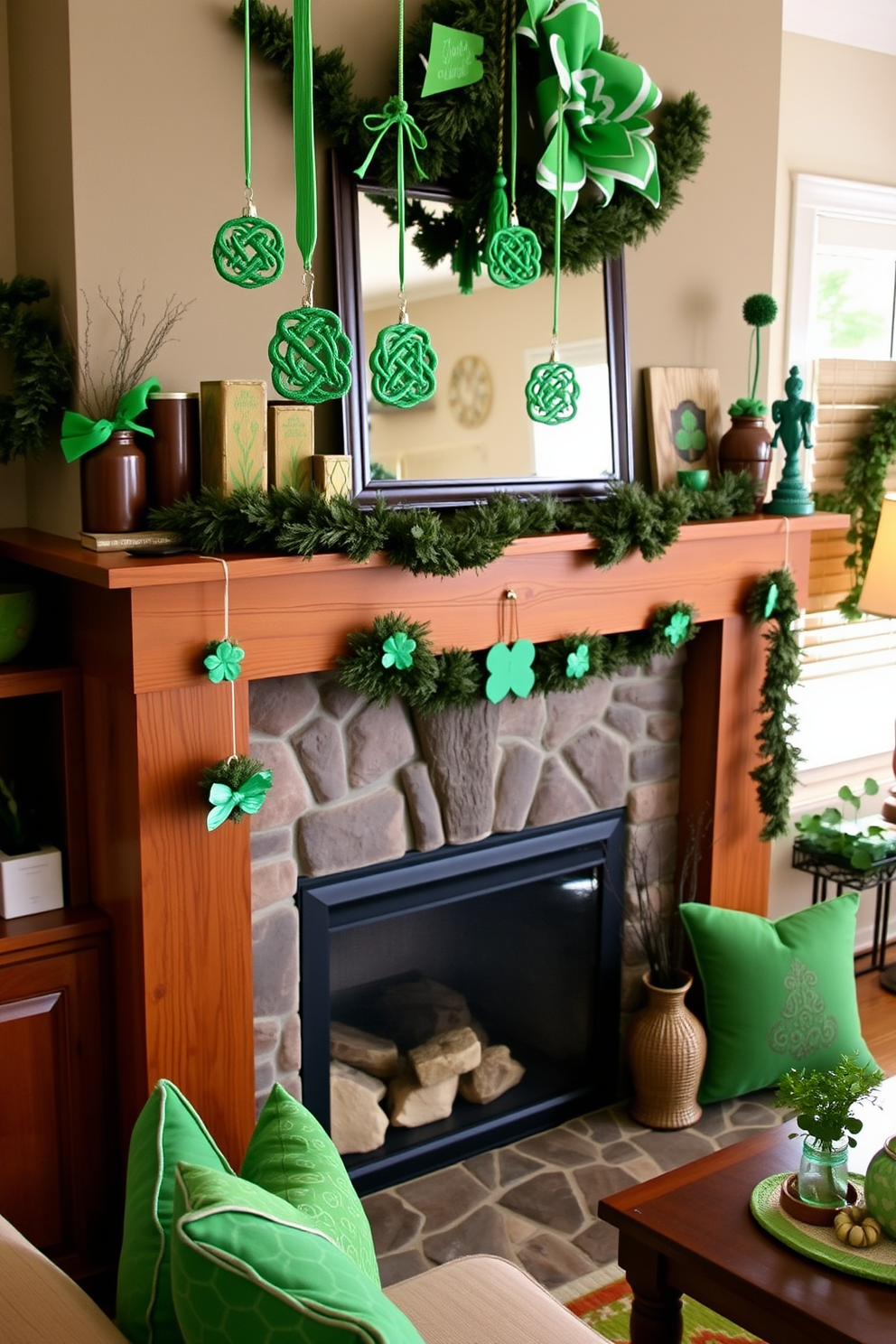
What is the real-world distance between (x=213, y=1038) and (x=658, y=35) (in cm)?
220

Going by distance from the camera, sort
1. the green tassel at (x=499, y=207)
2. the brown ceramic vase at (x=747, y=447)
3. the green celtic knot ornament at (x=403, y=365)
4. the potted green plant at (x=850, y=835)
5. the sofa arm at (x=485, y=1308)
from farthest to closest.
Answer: the potted green plant at (x=850, y=835)
the brown ceramic vase at (x=747, y=447)
the green tassel at (x=499, y=207)
the green celtic knot ornament at (x=403, y=365)
the sofa arm at (x=485, y=1308)

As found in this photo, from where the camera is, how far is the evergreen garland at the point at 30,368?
6.81ft

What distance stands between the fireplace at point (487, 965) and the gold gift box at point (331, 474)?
758 mm

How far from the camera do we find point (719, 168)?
111 inches

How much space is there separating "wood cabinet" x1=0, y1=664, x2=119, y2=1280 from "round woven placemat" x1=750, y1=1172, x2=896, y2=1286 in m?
1.15

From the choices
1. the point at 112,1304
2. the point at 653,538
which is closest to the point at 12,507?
the point at 653,538

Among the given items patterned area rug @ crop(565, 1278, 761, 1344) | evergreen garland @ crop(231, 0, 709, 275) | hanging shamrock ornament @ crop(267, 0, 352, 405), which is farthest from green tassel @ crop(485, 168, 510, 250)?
patterned area rug @ crop(565, 1278, 761, 1344)

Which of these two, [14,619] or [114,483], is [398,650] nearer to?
[114,483]

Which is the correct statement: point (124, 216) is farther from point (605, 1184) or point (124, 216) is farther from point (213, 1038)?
point (605, 1184)

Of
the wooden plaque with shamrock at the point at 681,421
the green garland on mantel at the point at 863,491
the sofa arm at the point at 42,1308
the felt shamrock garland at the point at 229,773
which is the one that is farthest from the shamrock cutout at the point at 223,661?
the green garland on mantel at the point at 863,491

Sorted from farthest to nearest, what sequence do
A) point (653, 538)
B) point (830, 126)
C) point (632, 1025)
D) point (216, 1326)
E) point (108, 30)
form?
1. point (830, 126)
2. point (632, 1025)
3. point (653, 538)
4. point (108, 30)
5. point (216, 1326)

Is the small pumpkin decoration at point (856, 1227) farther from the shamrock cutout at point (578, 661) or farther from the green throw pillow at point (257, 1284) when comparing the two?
the shamrock cutout at point (578, 661)

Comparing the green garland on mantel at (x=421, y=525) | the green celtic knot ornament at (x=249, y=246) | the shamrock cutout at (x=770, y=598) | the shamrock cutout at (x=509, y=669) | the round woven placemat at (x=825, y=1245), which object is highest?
the green celtic knot ornament at (x=249, y=246)

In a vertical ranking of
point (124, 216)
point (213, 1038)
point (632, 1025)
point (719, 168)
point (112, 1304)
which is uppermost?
point (719, 168)
